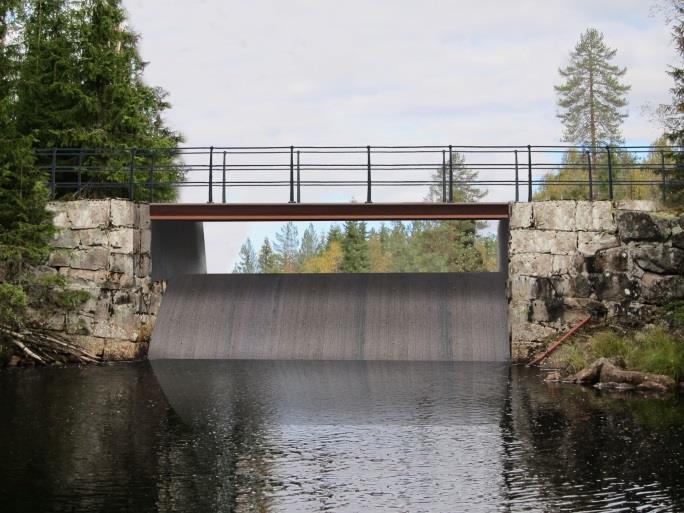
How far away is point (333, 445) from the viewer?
14734mm

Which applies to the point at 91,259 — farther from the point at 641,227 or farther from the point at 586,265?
the point at 641,227

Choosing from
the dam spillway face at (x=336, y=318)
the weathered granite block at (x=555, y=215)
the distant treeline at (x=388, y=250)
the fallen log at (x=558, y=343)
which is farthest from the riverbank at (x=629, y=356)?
the distant treeline at (x=388, y=250)

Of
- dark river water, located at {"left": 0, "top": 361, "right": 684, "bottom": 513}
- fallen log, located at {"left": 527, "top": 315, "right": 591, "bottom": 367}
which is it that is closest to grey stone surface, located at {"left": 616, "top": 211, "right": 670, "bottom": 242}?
fallen log, located at {"left": 527, "top": 315, "right": 591, "bottom": 367}

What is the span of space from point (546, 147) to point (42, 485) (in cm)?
1933

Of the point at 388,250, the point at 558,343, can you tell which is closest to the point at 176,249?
the point at 558,343

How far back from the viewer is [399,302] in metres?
29.2

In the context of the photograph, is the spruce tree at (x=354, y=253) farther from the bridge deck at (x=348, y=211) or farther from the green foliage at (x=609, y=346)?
the green foliage at (x=609, y=346)

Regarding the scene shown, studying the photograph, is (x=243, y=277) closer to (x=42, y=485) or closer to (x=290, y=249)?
(x=42, y=485)

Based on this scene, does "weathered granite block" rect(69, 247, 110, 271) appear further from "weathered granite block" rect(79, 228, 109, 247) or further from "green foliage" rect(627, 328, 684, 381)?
"green foliage" rect(627, 328, 684, 381)

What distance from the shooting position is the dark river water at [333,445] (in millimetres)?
11578

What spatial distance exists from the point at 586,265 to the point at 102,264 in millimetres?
14436

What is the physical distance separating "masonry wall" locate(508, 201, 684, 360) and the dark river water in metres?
4.26

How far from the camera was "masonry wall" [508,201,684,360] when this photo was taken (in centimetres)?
2636

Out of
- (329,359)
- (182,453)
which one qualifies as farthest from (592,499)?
(329,359)
